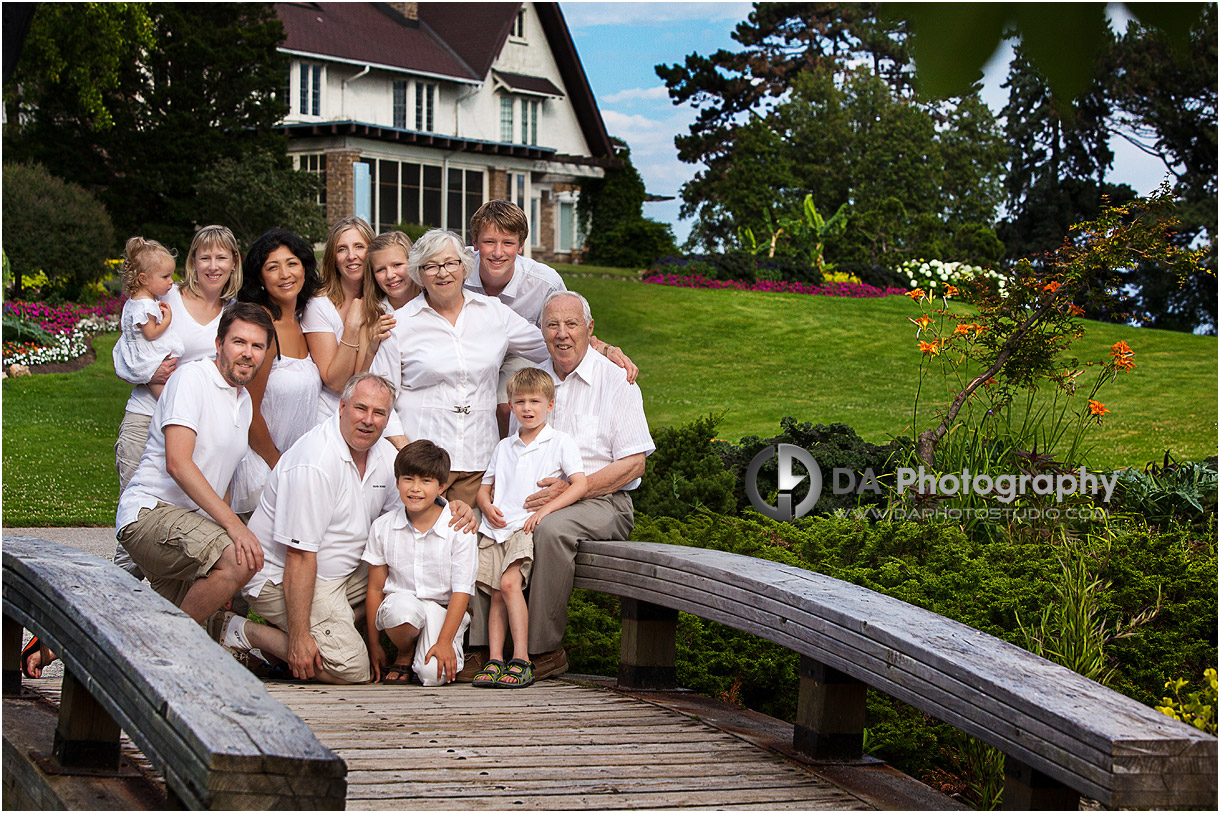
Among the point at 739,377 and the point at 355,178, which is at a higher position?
the point at 355,178

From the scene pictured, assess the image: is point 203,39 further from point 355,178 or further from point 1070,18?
point 1070,18

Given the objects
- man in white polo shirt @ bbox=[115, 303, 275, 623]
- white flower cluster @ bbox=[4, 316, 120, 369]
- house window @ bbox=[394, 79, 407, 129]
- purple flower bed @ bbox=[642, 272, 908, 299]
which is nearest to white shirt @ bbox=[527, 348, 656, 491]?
→ man in white polo shirt @ bbox=[115, 303, 275, 623]

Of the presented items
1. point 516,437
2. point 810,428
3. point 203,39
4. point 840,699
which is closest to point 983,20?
point 840,699

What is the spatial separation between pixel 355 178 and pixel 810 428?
2675 centimetres

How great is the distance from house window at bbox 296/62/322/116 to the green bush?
13.8 meters

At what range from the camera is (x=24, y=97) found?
27828 millimetres

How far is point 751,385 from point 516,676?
459 inches

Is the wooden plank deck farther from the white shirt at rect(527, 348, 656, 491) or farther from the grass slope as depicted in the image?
the grass slope

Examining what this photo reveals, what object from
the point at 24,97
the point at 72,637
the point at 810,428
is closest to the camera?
the point at 72,637

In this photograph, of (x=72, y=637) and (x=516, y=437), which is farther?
(x=516, y=437)

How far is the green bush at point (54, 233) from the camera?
20438mm

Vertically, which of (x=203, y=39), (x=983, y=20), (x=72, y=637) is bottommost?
(x=72, y=637)

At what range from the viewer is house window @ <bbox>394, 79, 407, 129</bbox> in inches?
1473

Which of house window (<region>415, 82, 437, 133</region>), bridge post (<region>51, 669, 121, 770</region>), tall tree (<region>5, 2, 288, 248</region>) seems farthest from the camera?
house window (<region>415, 82, 437, 133</region>)
